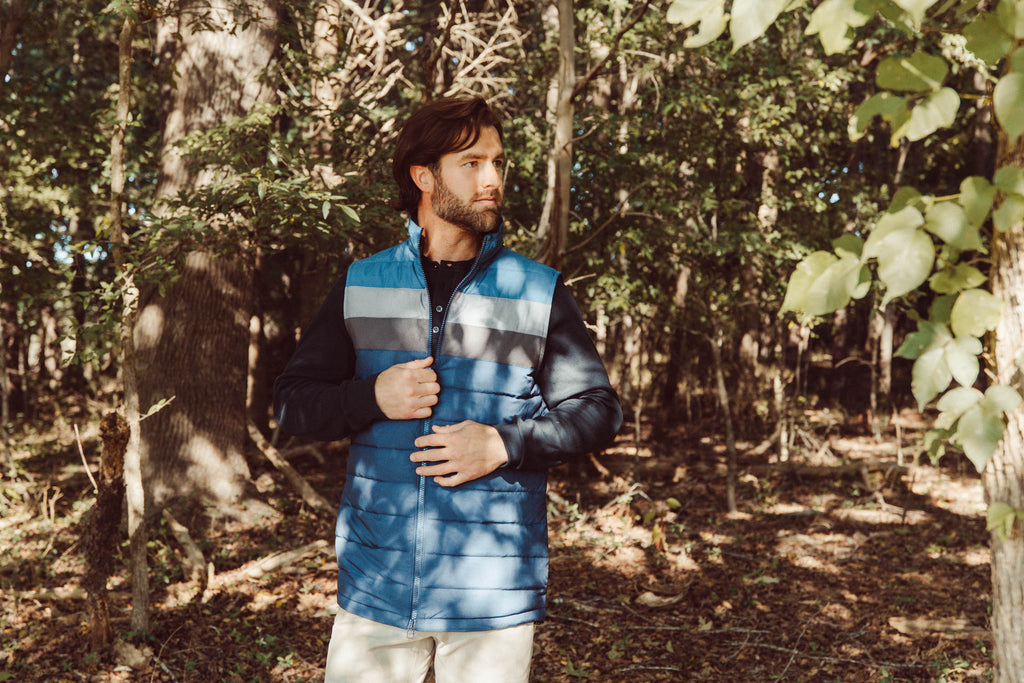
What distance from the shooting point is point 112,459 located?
417cm

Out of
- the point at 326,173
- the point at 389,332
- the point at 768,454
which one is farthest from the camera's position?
the point at 768,454

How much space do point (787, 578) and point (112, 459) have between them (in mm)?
5091

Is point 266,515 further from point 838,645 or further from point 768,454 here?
point 768,454

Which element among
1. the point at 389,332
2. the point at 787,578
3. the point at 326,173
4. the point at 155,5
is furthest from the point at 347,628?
the point at 787,578

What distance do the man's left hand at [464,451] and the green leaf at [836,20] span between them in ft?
3.83

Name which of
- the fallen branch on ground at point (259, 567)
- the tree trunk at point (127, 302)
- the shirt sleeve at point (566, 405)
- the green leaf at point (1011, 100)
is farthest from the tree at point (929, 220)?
the fallen branch on ground at point (259, 567)

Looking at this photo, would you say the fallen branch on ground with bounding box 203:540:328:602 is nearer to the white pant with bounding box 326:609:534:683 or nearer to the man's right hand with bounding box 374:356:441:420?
the white pant with bounding box 326:609:534:683

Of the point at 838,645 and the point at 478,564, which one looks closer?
the point at 478,564

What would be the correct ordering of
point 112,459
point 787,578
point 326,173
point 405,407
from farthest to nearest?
point 787,578, point 326,173, point 112,459, point 405,407

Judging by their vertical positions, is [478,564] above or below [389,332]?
below

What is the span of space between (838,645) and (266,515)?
501cm

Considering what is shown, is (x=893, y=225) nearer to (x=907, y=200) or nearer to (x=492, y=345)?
(x=907, y=200)

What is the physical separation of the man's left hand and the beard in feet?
1.83

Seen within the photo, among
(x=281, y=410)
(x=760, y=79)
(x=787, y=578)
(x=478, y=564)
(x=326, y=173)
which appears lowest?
(x=787, y=578)
